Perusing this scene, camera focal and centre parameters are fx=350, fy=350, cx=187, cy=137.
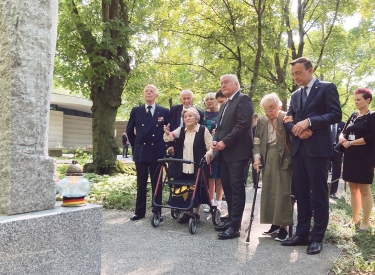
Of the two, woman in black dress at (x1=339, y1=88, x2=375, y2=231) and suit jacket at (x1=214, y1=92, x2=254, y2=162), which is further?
woman in black dress at (x1=339, y1=88, x2=375, y2=231)

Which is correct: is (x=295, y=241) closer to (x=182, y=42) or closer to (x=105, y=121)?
(x=105, y=121)

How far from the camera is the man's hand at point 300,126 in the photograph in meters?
4.17

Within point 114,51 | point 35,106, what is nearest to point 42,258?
point 35,106

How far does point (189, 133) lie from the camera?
224 inches

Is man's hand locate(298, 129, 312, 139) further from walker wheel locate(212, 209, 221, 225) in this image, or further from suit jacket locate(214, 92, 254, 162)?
walker wheel locate(212, 209, 221, 225)

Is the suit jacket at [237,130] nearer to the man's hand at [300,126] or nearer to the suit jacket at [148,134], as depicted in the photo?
the man's hand at [300,126]

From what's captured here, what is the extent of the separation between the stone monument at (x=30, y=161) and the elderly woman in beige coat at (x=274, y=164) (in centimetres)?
285

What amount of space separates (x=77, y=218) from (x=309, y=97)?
3.19 meters

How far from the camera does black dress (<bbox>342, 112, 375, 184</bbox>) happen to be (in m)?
5.19

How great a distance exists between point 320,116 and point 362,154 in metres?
1.62

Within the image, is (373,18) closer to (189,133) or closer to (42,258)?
(189,133)

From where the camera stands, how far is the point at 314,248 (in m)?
4.13

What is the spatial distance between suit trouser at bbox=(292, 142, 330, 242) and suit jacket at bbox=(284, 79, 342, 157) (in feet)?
0.29

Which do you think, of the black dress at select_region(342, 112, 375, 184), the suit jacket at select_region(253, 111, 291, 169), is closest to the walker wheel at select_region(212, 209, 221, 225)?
the suit jacket at select_region(253, 111, 291, 169)
